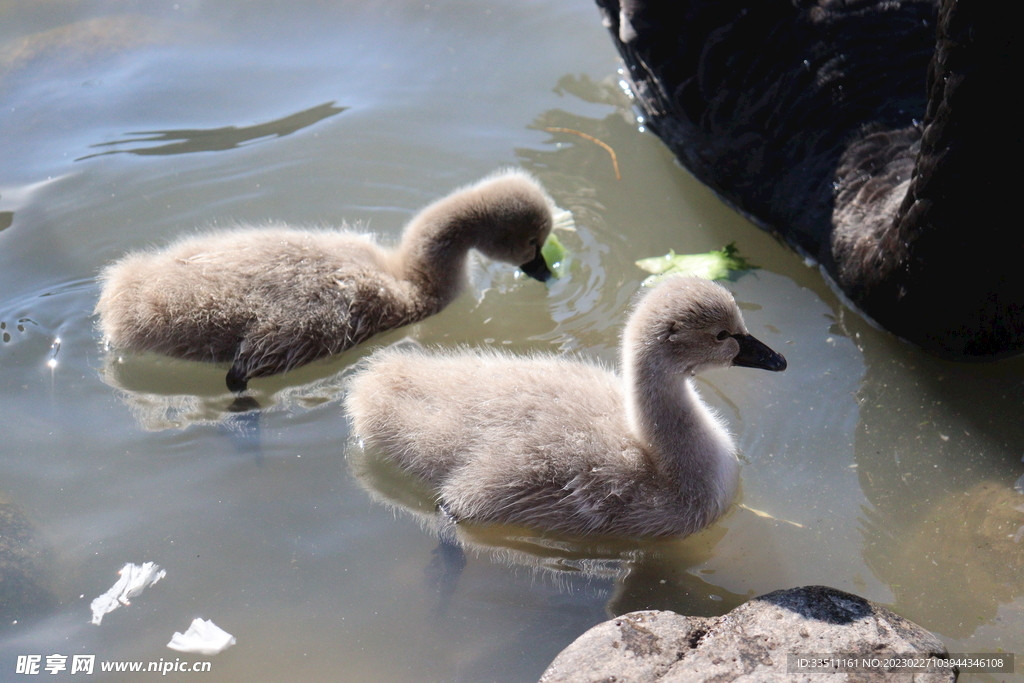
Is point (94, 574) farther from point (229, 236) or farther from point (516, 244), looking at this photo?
point (516, 244)

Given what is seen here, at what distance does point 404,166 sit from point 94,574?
2.66 meters

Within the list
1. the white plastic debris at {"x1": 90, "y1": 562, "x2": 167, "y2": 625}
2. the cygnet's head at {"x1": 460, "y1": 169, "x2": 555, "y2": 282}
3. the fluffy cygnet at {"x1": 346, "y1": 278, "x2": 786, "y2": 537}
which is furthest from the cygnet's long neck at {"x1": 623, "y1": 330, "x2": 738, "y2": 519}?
the white plastic debris at {"x1": 90, "y1": 562, "x2": 167, "y2": 625}

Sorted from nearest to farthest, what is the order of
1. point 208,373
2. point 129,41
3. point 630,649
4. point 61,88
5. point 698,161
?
point 630,649
point 208,373
point 698,161
point 61,88
point 129,41

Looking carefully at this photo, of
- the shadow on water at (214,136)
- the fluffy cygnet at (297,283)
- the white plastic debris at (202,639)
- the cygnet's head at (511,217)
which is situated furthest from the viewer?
the shadow on water at (214,136)

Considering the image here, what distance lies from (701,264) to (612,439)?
1501 mm

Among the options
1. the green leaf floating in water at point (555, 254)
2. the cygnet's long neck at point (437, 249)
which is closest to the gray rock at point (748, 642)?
the cygnet's long neck at point (437, 249)

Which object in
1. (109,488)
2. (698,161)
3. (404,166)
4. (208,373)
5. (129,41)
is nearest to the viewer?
(109,488)

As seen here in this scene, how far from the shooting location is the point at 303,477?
3531mm

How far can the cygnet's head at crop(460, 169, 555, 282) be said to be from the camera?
4031 millimetres

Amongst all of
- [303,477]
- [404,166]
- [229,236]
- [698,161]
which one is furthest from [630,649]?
[404,166]

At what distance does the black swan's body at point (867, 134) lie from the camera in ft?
10.7

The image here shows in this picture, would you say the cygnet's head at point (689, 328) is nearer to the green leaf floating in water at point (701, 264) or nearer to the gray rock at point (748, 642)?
the gray rock at point (748, 642)

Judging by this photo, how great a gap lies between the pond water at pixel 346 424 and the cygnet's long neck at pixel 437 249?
0.71ft

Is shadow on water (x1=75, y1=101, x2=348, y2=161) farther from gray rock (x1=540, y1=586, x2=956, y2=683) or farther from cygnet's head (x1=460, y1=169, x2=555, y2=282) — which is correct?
gray rock (x1=540, y1=586, x2=956, y2=683)
